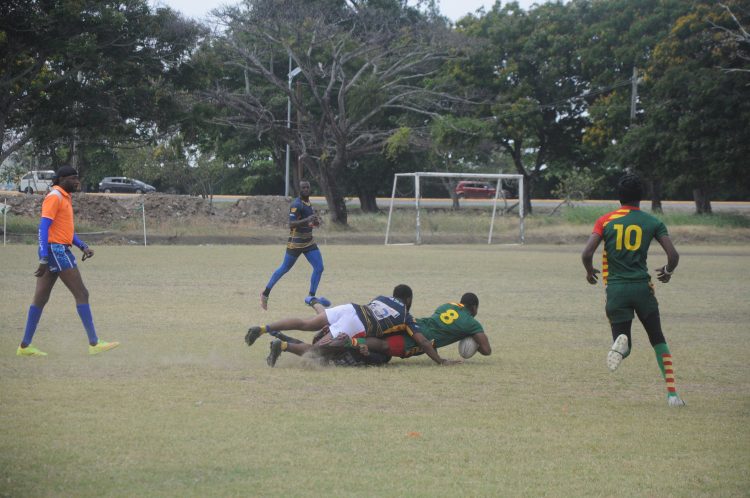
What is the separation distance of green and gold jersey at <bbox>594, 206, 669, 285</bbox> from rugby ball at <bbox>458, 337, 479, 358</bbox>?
2.21 metres

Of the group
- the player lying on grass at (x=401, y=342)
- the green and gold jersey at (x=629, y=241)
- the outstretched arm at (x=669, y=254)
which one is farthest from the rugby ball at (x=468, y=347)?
the outstretched arm at (x=669, y=254)

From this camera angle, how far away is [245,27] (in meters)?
40.5

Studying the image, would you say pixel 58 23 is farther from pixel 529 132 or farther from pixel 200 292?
pixel 529 132

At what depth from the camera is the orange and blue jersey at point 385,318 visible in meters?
9.71

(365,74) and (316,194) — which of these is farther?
(316,194)

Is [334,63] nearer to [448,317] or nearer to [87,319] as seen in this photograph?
[87,319]

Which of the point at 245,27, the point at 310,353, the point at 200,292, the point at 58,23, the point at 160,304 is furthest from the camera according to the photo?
the point at 245,27

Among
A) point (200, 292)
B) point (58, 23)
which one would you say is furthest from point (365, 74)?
point (200, 292)

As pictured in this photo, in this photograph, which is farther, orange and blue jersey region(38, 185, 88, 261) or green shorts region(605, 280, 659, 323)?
orange and blue jersey region(38, 185, 88, 261)

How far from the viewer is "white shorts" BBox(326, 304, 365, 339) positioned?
31.8 feet

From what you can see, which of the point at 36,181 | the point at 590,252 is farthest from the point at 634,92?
the point at 36,181

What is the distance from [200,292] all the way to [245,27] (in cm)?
2533

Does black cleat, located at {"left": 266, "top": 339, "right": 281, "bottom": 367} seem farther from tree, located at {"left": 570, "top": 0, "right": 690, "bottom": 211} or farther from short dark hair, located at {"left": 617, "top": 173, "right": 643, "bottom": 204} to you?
tree, located at {"left": 570, "top": 0, "right": 690, "bottom": 211}

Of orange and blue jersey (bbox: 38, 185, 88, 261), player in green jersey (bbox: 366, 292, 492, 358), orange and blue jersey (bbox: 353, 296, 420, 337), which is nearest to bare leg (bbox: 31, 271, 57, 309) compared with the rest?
orange and blue jersey (bbox: 38, 185, 88, 261)
